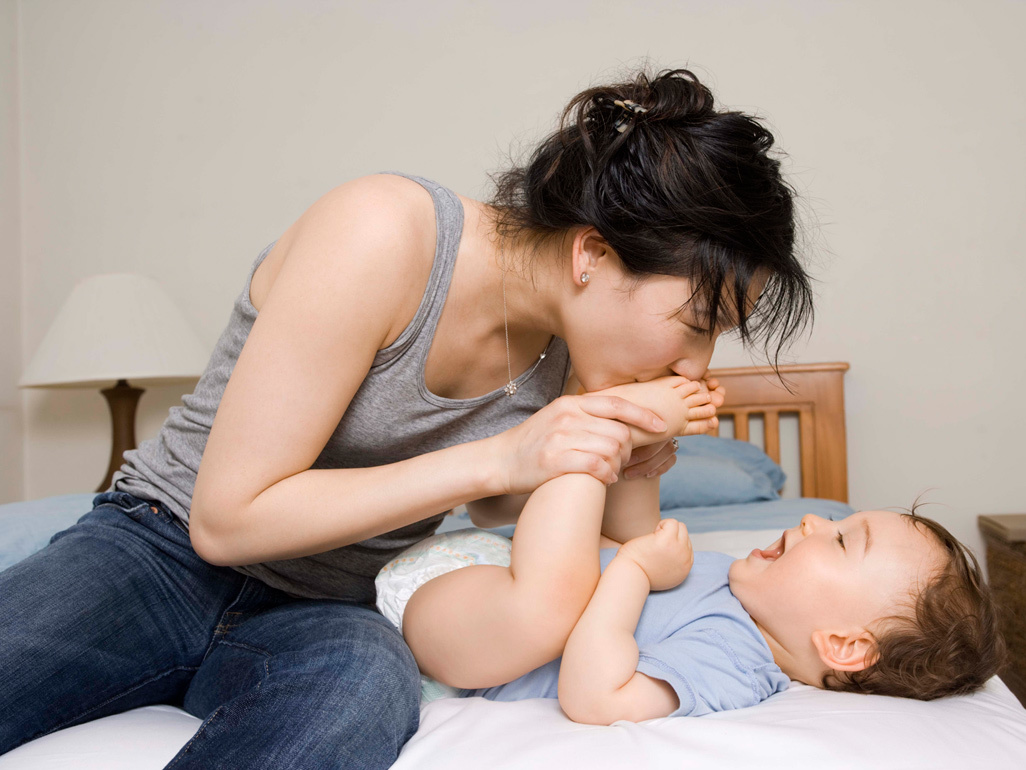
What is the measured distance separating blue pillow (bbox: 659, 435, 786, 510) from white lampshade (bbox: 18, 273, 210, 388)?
149cm

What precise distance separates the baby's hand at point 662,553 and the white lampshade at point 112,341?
1.86m

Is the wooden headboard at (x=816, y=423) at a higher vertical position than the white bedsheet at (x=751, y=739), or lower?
higher

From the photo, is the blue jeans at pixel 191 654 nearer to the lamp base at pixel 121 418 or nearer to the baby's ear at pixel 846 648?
the baby's ear at pixel 846 648

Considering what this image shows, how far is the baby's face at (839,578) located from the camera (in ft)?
3.11

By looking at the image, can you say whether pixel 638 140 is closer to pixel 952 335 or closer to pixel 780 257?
pixel 780 257

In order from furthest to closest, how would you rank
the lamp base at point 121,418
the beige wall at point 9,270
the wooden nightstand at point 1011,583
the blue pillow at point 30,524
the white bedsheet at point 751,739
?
the beige wall at point 9,270 < the lamp base at point 121,418 < the wooden nightstand at point 1011,583 < the blue pillow at point 30,524 < the white bedsheet at point 751,739

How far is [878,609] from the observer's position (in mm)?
941

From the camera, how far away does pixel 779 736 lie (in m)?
0.71

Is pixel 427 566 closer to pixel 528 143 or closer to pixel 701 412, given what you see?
pixel 701 412

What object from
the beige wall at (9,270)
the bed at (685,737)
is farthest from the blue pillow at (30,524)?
the beige wall at (9,270)

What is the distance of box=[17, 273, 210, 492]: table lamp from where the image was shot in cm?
234

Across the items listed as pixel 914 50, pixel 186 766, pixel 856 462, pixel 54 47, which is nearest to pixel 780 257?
pixel 186 766

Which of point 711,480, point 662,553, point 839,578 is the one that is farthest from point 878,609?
point 711,480

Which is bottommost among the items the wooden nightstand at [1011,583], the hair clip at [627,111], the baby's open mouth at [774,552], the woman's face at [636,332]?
the wooden nightstand at [1011,583]
